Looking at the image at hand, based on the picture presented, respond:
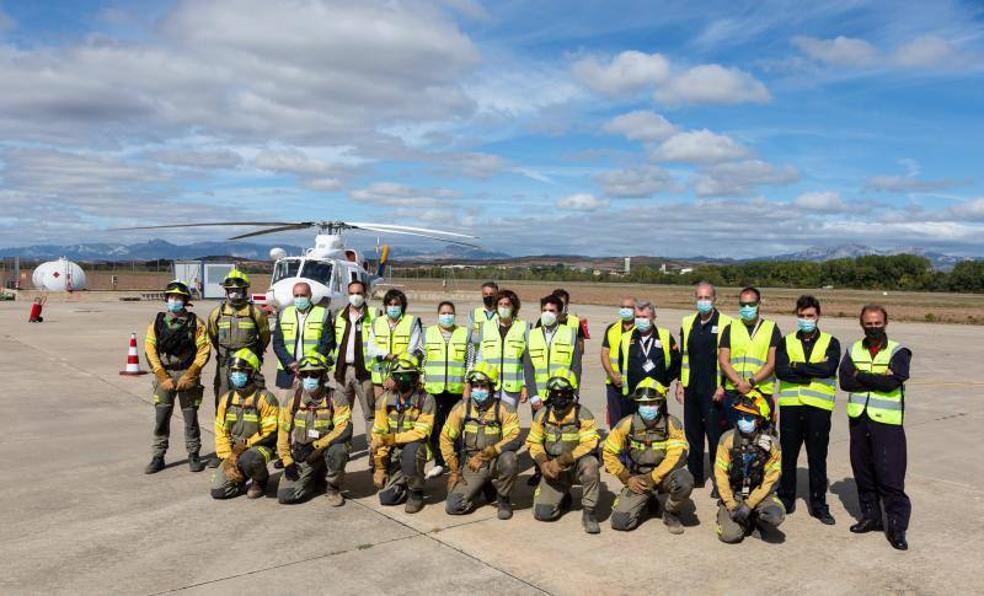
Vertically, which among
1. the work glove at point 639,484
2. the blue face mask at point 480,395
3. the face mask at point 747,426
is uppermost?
the blue face mask at point 480,395

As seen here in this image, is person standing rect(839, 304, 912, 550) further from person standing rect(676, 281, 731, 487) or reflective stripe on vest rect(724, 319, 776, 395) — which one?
person standing rect(676, 281, 731, 487)

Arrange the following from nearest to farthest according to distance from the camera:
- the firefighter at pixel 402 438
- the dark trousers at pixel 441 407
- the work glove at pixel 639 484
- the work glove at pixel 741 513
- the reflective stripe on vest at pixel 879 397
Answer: the work glove at pixel 741 513
the reflective stripe on vest at pixel 879 397
the work glove at pixel 639 484
the firefighter at pixel 402 438
the dark trousers at pixel 441 407

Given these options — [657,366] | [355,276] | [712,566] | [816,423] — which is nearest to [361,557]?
[712,566]

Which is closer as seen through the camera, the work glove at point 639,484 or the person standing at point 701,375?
the work glove at point 639,484

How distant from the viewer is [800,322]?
21.6 feet

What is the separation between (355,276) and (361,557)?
54.4 ft

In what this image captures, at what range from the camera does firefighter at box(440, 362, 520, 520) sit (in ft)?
21.2

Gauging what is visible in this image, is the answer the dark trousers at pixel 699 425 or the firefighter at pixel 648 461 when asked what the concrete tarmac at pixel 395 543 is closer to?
the firefighter at pixel 648 461

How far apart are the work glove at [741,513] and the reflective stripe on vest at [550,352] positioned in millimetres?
2162

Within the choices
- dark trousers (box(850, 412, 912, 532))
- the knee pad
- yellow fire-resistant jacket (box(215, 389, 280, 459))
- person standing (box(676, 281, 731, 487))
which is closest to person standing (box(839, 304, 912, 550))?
dark trousers (box(850, 412, 912, 532))

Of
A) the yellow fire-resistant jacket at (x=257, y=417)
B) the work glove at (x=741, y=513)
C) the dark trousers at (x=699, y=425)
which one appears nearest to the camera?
the work glove at (x=741, y=513)

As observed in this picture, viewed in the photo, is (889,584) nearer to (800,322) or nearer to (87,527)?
(800,322)

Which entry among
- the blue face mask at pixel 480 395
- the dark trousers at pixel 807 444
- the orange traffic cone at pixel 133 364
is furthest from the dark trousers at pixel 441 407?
the orange traffic cone at pixel 133 364

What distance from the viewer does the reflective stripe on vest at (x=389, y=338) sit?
780 centimetres
